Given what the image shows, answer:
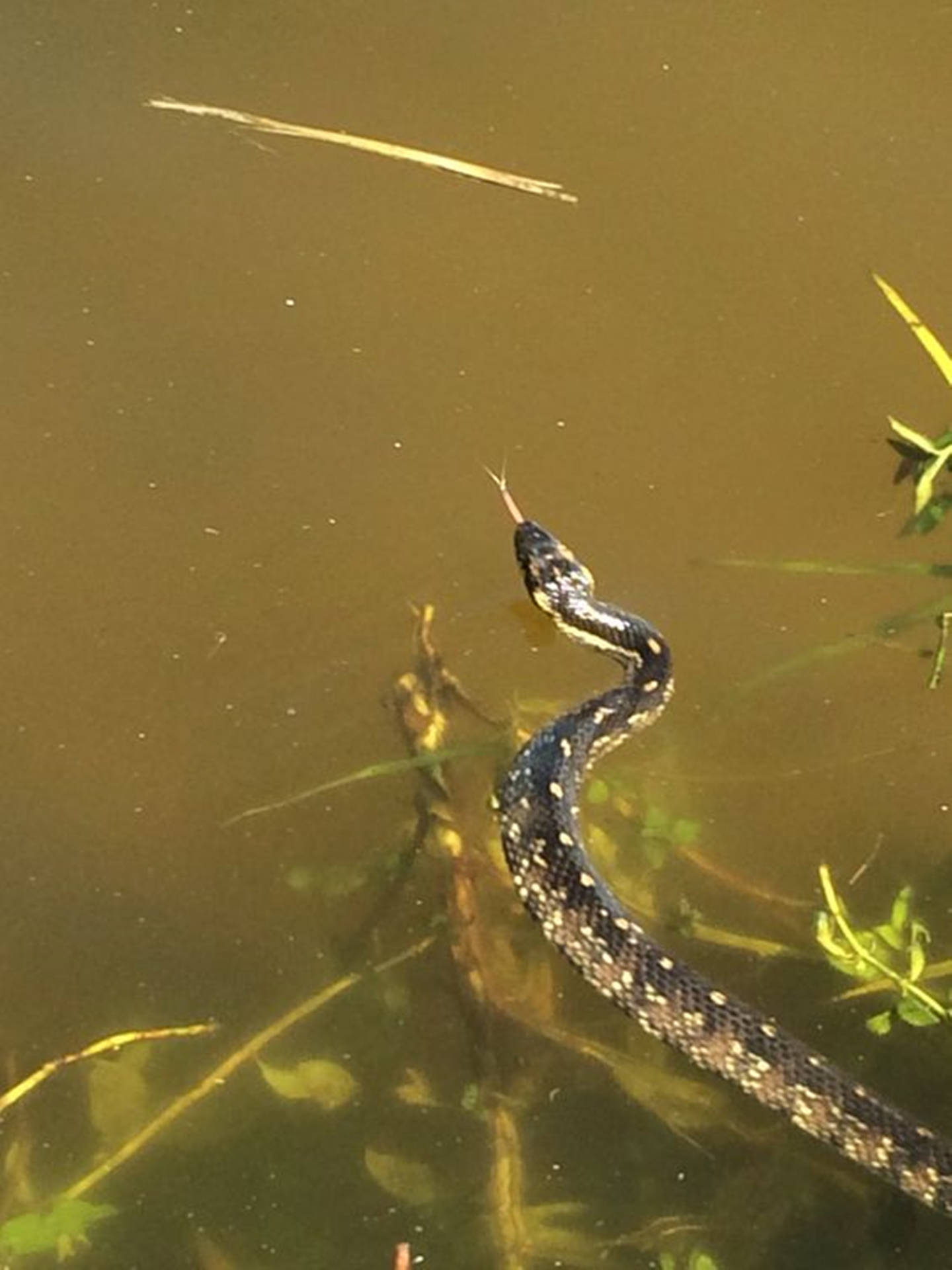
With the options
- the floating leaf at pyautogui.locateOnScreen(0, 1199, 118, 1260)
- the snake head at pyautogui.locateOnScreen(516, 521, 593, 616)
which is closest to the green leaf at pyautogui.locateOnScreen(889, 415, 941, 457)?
the snake head at pyautogui.locateOnScreen(516, 521, 593, 616)

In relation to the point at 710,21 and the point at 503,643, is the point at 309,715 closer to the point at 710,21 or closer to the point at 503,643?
the point at 503,643

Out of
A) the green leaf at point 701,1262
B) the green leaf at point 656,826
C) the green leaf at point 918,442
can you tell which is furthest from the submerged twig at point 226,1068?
the green leaf at point 918,442

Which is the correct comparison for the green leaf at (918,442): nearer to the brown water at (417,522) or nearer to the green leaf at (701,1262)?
the brown water at (417,522)

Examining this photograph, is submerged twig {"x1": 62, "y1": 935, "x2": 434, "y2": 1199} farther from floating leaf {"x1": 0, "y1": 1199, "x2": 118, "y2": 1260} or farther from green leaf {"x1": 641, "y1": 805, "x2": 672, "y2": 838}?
green leaf {"x1": 641, "y1": 805, "x2": 672, "y2": 838}

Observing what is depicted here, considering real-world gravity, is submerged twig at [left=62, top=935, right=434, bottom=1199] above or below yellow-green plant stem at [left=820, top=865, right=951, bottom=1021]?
below

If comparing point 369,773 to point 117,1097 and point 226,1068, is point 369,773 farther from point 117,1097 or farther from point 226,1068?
point 117,1097

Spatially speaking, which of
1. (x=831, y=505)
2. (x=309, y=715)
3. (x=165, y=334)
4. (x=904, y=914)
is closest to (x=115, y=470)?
(x=165, y=334)
